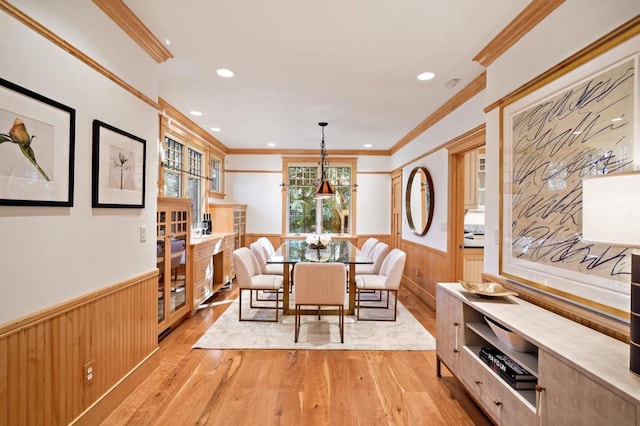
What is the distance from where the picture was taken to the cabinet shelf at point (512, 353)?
4.85 feet

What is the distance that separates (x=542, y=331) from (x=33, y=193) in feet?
8.37

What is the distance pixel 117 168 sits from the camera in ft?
6.72

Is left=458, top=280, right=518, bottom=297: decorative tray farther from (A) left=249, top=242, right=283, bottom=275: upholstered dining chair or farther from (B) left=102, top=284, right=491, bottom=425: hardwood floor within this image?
(A) left=249, top=242, right=283, bottom=275: upholstered dining chair

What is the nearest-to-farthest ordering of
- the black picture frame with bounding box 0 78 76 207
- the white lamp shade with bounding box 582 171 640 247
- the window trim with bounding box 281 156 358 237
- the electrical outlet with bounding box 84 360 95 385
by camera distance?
the white lamp shade with bounding box 582 171 640 247 → the black picture frame with bounding box 0 78 76 207 → the electrical outlet with bounding box 84 360 95 385 → the window trim with bounding box 281 156 358 237

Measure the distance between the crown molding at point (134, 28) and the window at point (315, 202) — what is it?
413cm

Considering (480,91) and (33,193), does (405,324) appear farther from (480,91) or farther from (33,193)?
(33,193)

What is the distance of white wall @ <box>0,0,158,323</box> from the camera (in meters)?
1.36

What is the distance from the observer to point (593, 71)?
152cm

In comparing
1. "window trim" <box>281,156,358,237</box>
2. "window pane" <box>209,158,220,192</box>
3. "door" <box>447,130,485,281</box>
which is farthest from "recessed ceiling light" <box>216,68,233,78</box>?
"window trim" <box>281,156,358,237</box>

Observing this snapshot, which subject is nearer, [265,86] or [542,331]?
[542,331]

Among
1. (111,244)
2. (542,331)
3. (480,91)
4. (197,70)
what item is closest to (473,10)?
(480,91)

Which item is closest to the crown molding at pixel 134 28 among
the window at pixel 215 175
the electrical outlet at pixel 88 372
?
the electrical outlet at pixel 88 372

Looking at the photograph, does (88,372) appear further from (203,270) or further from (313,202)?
(313,202)

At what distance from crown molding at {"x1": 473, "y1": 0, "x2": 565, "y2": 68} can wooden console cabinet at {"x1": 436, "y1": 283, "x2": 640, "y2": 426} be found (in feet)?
5.99
